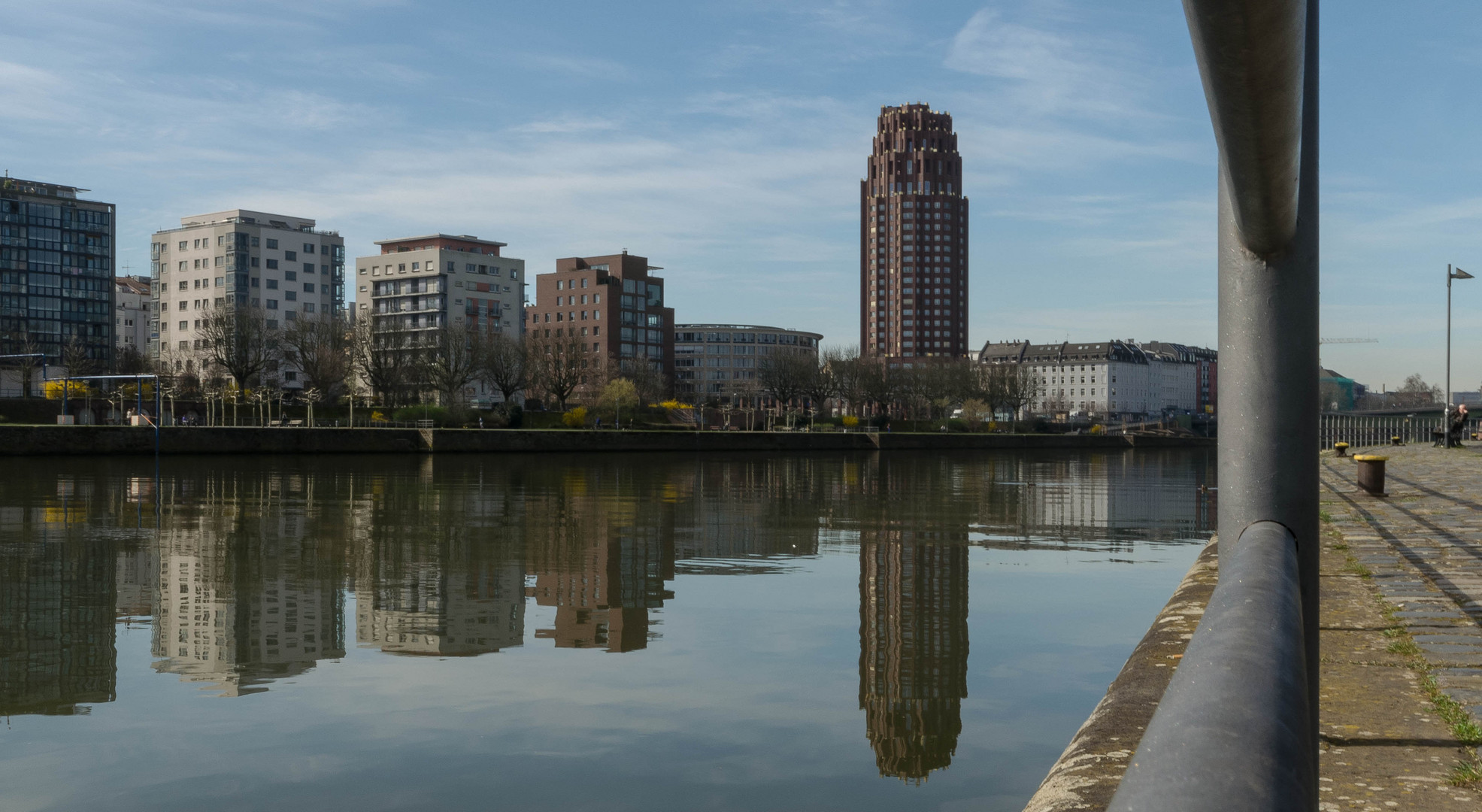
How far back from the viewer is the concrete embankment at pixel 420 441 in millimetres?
59812

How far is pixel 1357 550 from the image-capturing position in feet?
43.5

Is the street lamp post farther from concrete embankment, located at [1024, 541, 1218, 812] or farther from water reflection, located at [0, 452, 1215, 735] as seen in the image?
concrete embankment, located at [1024, 541, 1218, 812]

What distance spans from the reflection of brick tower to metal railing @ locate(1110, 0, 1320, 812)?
21.7ft

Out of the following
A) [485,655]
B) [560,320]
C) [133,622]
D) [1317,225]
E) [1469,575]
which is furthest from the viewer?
[560,320]

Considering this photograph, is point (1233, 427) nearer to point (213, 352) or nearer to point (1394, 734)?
point (1394, 734)

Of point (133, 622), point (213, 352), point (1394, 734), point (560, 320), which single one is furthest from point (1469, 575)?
point (560, 320)

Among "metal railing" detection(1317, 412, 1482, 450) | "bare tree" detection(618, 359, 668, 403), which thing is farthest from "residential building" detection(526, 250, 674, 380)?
"metal railing" detection(1317, 412, 1482, 450)

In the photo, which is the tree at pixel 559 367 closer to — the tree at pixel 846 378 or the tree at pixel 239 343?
the tree at pixel 239 343

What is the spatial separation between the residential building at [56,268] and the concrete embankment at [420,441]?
85.3 metres

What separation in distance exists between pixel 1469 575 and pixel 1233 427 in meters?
10.4

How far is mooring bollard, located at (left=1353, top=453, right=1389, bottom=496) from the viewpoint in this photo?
22141 mm

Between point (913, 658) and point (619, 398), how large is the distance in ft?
344

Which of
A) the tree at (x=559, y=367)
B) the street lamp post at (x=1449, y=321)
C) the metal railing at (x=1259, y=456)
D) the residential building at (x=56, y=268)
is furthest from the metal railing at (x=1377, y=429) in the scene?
the residential building at (x=56, y=268)

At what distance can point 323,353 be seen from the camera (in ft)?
357
